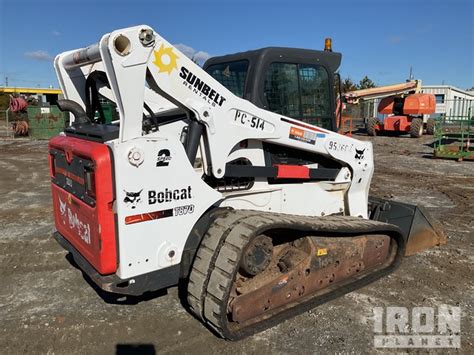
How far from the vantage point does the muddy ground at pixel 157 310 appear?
11.2 ft

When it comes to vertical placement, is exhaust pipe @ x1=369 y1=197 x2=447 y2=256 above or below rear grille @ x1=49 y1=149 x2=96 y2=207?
below

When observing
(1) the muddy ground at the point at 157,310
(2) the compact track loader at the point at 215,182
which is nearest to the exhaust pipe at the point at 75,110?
(2) the compact track loader at the point at 215,182

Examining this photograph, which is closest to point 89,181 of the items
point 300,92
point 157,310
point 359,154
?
point 157,310

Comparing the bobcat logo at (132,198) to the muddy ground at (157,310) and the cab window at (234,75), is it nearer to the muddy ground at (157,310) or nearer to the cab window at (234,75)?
the muddy ground at (157,310)

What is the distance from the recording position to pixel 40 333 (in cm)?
358

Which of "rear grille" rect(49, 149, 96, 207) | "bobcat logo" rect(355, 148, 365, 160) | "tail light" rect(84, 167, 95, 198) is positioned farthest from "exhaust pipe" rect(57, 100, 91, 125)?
"bobcat logo" rect(355, 148, 365, 160)

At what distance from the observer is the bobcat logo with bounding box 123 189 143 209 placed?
3.02 metres

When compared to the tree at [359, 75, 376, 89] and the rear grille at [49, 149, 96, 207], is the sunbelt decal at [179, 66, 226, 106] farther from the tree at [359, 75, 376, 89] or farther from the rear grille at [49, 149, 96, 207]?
the tree at [359, 75, 376, 89]

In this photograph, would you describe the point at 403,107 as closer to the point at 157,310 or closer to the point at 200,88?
the point at 200,88

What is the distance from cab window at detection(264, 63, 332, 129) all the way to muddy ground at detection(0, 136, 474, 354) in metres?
2.03

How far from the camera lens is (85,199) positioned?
3.33m

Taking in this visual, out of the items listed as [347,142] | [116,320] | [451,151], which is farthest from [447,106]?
[116,320]

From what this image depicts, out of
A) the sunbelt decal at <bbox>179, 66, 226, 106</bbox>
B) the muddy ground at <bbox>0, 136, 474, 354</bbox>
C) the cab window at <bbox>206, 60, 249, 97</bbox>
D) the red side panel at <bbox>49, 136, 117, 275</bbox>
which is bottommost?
the muddy ground at <bbox>0, 136, 474, 354</bbox>

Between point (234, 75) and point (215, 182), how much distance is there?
4.14ft
